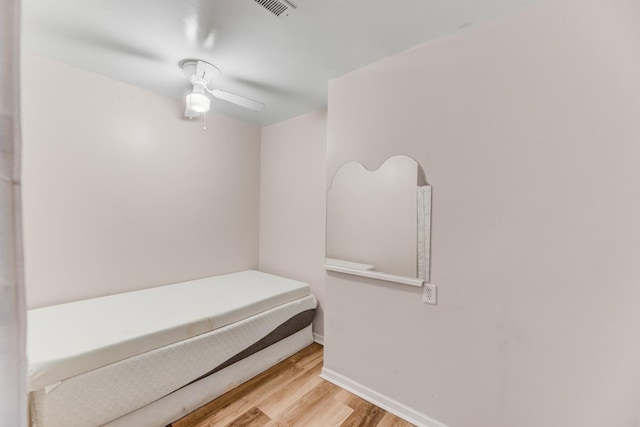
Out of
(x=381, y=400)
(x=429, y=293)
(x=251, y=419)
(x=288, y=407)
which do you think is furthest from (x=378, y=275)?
(x=251, y=419)

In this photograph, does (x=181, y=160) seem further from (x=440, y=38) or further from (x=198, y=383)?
(x=440, y=38)

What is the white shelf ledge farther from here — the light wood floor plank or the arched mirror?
the light wood floor plank

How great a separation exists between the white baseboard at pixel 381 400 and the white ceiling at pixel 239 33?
7.52 ft

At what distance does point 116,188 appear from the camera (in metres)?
2.19

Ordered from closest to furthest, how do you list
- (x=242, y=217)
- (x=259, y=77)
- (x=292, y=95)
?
1. (x=259, y=77)
2. (x=292, y=95)
3. (x=242, y=217)

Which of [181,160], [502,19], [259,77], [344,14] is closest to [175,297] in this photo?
[181,160]

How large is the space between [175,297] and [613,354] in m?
2.66

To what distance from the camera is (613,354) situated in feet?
3.71

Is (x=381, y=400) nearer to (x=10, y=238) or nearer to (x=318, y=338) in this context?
(x=318, y=338)

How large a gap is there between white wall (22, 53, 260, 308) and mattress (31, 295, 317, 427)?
3.27 feet

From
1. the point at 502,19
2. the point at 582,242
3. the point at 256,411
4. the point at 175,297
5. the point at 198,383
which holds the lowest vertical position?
the point at 256,411

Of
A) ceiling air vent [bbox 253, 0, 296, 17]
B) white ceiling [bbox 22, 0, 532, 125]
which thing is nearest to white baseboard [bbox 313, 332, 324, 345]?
white ceiling [bbox 22, 0, 532, 125]

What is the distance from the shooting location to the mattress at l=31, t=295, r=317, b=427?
4.13 feet

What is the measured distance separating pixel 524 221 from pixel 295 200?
2.04 metres
